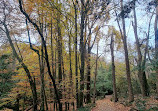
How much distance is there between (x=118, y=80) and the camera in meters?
12.9

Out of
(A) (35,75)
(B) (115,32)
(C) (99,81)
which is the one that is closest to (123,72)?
(C) (99,81)

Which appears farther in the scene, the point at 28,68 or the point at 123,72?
the point at 123,72

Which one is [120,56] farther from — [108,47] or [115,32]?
[115,32]

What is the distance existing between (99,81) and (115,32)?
866cm

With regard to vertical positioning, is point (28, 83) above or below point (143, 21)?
below

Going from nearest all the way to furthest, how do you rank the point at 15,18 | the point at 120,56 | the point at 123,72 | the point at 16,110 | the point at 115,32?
the point at 15,18
the point at 16,110
the point at 115,32
the point at 123,72
the point at 120,56

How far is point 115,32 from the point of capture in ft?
28.5

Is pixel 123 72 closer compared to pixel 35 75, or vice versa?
pixel 35 75

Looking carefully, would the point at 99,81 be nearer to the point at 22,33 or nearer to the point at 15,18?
the point at 22,33

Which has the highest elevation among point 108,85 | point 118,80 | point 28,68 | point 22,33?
point 22,33

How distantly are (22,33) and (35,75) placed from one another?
134 inches

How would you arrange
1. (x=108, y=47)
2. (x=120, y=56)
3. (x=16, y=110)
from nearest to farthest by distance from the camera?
1. (x=16, y=110)
2. (x=108, y=47)
3. (x=120, y=56)

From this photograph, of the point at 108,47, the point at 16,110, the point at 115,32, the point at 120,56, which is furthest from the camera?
the point at 120,56

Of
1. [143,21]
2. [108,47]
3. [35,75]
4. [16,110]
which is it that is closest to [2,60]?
[35,75]
